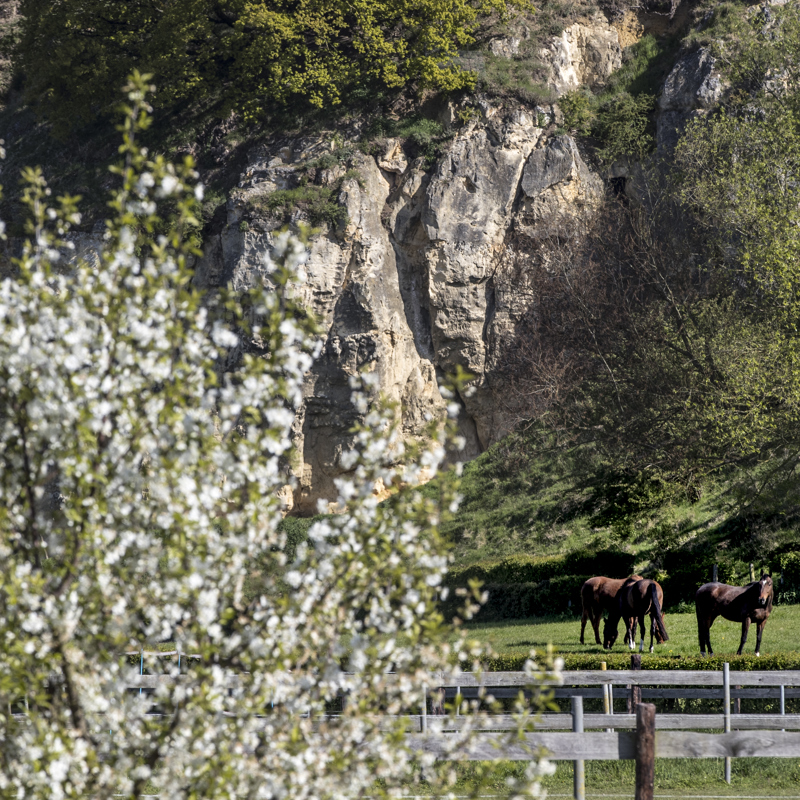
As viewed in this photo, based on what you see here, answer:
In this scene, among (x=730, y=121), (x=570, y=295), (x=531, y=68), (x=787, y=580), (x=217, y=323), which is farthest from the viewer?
(x=531, y=68)

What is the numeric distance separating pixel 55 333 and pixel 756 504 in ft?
80.0

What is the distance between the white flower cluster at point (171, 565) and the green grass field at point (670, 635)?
13.5 m

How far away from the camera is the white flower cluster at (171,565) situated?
4.61 m

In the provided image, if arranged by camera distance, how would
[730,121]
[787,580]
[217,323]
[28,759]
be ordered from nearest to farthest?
[28,759] < [217,323] < [787,580] < [730,121]

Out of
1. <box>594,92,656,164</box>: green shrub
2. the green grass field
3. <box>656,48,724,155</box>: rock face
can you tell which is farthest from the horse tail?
<box>594,92,656,164</box>: green shrub

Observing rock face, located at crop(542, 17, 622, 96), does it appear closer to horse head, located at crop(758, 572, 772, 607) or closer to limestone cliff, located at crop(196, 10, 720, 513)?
limestone cliff, located at crop(196, 10, 720, 513)

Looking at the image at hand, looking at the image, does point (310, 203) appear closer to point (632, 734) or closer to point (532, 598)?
point (532, 598)

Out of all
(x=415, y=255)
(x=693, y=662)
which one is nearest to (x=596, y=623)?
(x=693, y=662)

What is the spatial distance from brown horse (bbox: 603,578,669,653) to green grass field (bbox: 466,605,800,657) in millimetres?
373

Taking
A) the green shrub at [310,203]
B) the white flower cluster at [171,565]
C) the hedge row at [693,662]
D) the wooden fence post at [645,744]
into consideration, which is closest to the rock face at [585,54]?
the green shrub at [310,203]

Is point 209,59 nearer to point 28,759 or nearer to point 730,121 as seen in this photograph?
point 730,121

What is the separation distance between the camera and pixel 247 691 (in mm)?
4816

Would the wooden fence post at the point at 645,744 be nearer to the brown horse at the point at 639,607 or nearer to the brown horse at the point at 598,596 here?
the brown horse at the point at 639,607

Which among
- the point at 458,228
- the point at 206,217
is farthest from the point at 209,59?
the point at 458,228
